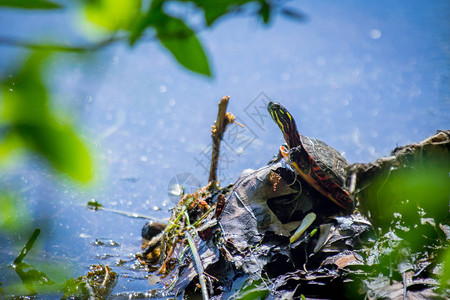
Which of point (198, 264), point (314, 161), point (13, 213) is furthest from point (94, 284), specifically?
point (13, 213)

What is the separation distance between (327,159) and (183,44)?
1.55m

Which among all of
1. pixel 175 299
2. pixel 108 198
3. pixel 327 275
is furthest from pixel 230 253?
pixel 108 198

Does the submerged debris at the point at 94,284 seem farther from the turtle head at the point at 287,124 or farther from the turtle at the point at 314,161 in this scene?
the turtle head at the point at 287,124

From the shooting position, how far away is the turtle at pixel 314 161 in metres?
1.48

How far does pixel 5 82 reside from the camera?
0.58ft

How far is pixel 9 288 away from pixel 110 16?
1.33 metres

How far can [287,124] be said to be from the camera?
68.5 inches

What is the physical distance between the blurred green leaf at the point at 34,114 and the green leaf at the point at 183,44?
6 centimetres

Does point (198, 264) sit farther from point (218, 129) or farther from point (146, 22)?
point (146, 22)

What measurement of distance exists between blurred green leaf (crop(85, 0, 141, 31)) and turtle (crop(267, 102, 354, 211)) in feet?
4.12

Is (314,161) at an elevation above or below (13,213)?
above

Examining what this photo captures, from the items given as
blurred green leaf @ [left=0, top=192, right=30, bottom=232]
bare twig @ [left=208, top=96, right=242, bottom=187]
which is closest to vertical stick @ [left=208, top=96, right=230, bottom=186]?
bare twig @ [left=208, top=96, right=242, bottom=187]

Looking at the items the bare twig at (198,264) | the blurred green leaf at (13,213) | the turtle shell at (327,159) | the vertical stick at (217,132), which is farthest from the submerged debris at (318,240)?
the blurred green leaf at (13,213)

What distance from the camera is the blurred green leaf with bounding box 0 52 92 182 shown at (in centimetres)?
18
